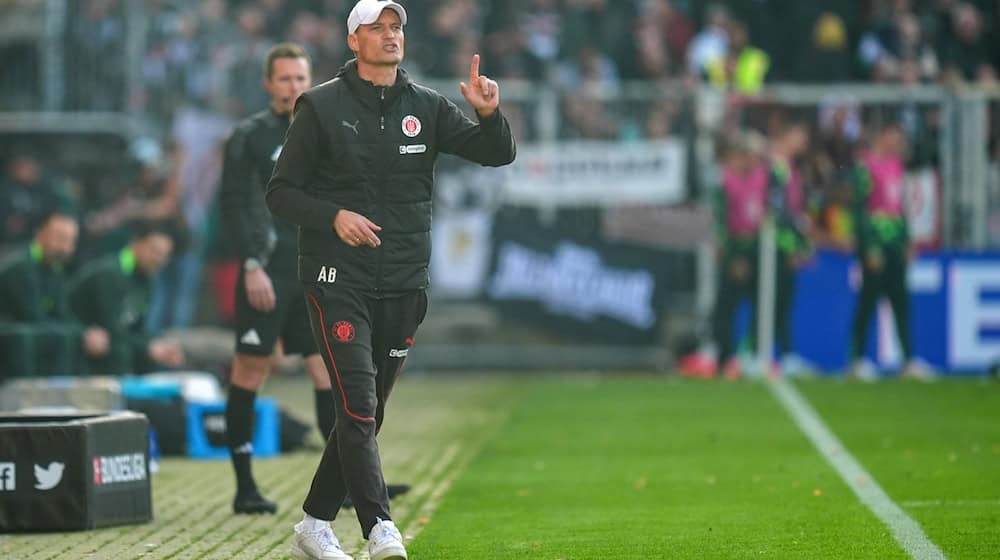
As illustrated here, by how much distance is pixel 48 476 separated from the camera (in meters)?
8.90

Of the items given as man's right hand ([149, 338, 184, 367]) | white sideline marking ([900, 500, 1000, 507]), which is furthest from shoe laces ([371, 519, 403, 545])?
man's right hand ([149, 338, 184, 367])

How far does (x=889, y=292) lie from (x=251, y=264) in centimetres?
1098

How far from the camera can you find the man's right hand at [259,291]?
9.72 metres

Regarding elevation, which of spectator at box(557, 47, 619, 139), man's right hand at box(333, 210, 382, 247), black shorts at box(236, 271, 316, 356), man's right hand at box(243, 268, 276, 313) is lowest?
black shorts at box(236, 271, 316, 356)

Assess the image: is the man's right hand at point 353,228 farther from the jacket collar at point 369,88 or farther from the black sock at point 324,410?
the black sock at point 324,410

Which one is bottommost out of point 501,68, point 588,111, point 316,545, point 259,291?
point 316,545

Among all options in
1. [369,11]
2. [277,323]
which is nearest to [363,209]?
[369,11]

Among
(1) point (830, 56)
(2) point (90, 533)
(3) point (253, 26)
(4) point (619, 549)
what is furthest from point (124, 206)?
(4) point (619, 549)

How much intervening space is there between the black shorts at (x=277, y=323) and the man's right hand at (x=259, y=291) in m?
0.03

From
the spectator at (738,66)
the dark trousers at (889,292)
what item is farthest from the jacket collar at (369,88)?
the spectator at (738,66)

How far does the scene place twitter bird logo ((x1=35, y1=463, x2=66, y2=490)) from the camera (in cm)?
889

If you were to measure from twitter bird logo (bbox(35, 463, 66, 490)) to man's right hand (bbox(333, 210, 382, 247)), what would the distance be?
241 cm

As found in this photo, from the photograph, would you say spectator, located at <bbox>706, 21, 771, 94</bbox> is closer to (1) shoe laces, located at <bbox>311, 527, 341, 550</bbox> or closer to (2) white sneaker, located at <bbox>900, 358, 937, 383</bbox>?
(2) white sneaker, located at <bbox>900, 358, 937, 383</bbox>

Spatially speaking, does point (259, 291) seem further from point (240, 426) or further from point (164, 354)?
point (164, 354)
